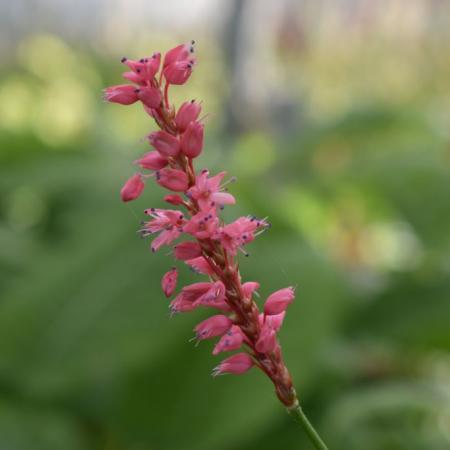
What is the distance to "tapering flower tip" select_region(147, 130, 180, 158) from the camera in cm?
54

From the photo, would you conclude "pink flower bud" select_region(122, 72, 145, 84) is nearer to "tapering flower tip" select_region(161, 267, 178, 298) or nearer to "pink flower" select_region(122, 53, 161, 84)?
"pink flower" select_region(122, 53, 161, 84)

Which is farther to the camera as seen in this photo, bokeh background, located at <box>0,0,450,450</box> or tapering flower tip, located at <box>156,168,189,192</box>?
bokeh background, located at <box>0,0,450,450</box>

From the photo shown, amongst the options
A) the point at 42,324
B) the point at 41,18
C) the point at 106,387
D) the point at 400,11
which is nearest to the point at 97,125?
the point at 106,387

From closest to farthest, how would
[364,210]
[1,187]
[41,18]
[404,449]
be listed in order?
[404,449] → [1,187] → [364,210] → [41,18]

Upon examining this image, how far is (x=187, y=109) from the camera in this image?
0.57m

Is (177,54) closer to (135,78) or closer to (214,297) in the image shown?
(135,78)

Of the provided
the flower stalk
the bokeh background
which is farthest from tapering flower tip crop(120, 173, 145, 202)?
the bokeh background

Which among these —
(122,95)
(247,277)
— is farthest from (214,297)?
(247,277)

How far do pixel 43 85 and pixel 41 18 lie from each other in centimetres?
1031

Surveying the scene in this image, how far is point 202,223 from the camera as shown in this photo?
1.79ft

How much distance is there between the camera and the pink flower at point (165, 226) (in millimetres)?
555

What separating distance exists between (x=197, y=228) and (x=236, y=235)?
3 centimetres

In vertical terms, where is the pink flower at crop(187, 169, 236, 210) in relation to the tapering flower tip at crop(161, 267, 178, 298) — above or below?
above

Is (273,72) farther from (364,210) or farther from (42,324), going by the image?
(42,324)
